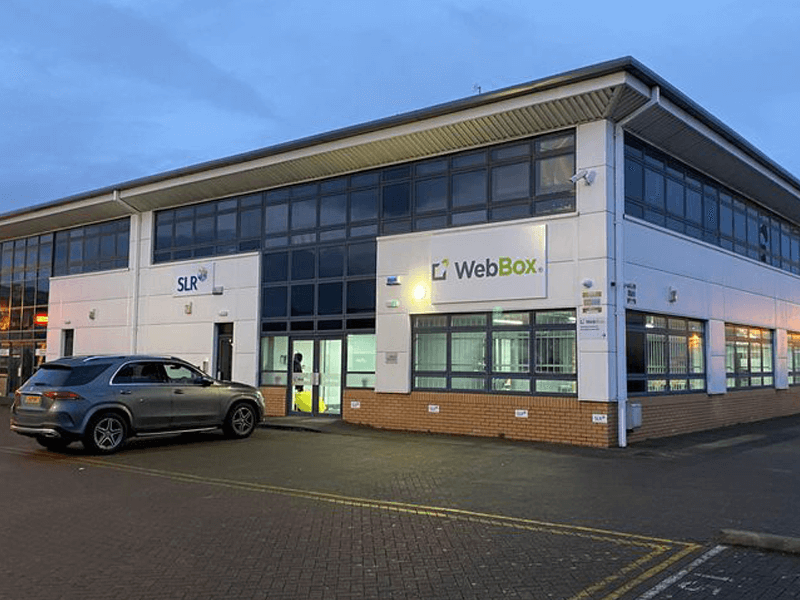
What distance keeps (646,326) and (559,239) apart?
102 inches

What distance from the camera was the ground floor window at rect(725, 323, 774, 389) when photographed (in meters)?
18.0

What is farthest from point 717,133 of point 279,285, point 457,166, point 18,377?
point 18,377

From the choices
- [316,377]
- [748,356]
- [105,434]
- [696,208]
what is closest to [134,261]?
[316,377]

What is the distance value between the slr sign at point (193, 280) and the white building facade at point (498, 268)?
0.21ft

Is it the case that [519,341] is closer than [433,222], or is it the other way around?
[519,341]

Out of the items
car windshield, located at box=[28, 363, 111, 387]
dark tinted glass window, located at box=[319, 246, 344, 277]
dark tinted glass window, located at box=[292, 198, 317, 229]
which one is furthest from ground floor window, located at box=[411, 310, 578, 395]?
car windshield, located at box=[28, 363, 111, 387]

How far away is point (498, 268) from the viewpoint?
48.7ft

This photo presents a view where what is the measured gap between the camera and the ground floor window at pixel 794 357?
2152cm

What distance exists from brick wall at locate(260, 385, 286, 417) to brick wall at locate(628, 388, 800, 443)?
8425 mm

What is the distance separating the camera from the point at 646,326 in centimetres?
1484

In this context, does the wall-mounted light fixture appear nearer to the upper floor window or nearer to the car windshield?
the car windshield

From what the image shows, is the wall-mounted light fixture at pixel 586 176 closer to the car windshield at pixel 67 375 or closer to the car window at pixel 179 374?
the car window at pixel 179 374

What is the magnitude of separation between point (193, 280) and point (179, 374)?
7097 mm

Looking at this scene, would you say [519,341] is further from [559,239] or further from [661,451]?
[661,451]
